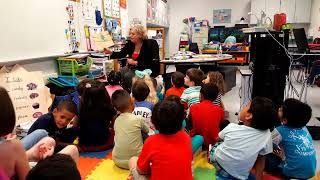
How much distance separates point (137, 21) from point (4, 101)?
5687 millimetres

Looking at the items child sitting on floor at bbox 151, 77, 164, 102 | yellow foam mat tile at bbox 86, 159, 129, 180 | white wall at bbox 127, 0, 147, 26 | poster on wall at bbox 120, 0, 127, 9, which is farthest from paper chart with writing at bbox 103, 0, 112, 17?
yellow foam mat tile at bbox 86, 159, 129, 180

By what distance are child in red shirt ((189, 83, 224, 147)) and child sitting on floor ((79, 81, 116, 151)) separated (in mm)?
805

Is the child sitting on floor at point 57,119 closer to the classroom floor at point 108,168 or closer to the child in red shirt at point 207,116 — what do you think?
the classroom floor at point 108,168

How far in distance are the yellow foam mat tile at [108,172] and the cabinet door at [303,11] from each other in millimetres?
9499

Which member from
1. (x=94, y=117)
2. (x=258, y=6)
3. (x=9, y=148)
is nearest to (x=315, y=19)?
(x=258, y=6)

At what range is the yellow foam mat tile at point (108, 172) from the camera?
2.18 m

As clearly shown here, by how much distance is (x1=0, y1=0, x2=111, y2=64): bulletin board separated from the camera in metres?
3.03

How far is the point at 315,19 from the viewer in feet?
29.2

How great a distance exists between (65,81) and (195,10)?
888 centimetres

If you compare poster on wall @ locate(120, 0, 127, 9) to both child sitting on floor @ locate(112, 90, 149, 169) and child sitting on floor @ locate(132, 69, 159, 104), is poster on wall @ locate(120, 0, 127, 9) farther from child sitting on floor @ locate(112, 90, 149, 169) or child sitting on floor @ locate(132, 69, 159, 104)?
child sitting on floor @ locate(112, 90, 149, 169)

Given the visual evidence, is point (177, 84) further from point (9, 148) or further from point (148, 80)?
point (9, 148)

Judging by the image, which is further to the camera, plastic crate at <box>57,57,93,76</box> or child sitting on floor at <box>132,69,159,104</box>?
plastic crate at <box>57,57,93,76</box>

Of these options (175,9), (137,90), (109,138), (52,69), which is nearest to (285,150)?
(137,90)

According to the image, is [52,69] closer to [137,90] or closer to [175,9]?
[137,90]
